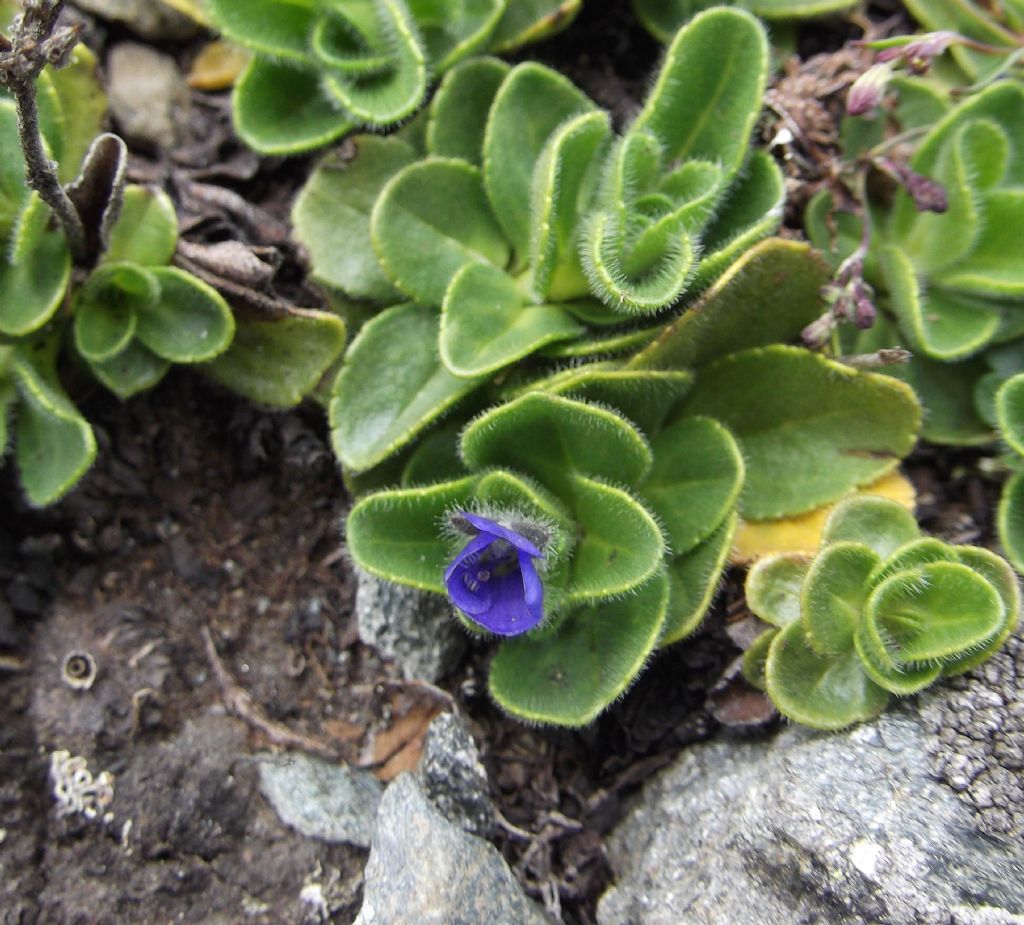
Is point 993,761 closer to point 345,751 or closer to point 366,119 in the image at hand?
point 345,751

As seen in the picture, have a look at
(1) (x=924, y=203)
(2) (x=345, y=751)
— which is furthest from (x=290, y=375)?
(1) (x=924, y=203)

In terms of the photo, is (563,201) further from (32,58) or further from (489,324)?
(32,58)

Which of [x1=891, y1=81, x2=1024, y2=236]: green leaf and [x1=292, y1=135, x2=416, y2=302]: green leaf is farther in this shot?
[x1=292, y1=135, x2=416, y2=302]: green leaf

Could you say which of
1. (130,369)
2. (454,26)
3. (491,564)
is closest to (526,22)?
(454,26)

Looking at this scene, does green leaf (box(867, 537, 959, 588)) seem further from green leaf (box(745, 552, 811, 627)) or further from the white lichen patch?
the white lichen patch

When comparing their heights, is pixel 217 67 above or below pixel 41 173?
below

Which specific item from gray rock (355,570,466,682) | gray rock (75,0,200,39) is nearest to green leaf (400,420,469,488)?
gray rock (355,570,466,682)

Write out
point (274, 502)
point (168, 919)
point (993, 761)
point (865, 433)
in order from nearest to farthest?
point (993, 761) → point (168, 919) → point (865, 433) → point (274, 502)
